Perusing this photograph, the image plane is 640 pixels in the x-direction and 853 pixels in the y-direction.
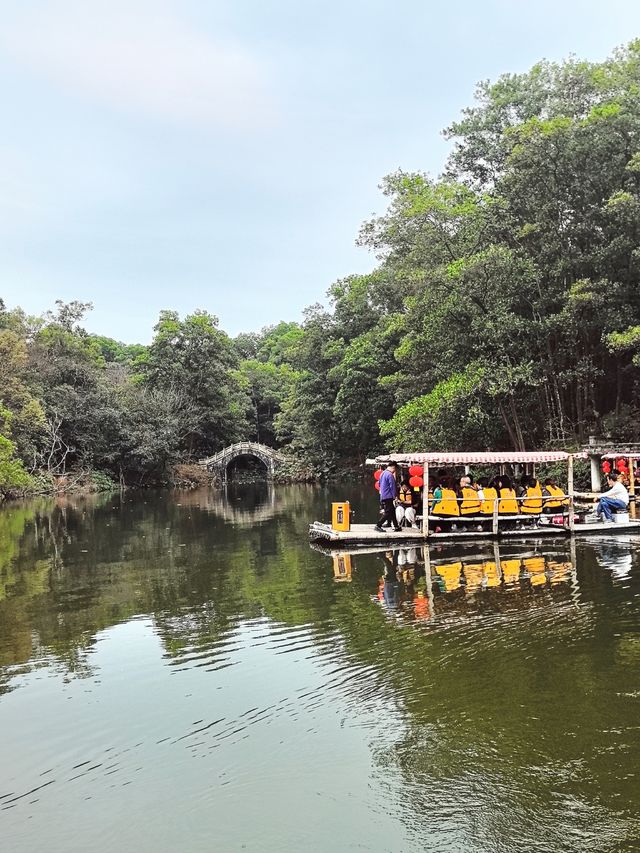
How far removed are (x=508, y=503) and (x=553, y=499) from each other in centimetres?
110

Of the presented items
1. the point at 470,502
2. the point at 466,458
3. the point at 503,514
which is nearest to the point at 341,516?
the point at 470,502

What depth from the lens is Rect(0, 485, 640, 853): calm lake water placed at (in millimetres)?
4473

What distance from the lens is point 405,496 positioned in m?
16.2

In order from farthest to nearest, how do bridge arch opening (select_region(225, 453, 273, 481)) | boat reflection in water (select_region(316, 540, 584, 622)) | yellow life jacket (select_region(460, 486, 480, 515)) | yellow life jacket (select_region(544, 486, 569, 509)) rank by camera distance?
1. bridge arch opening (select_region(225, 453, 273, 481))
2. yellow life jacket (select_region(544, 486, 569, 509))
3. yellow life jacket (select_region(460, 486, 480, 515))
4. boat reflection in water (select_region(316, 540, 584, 622))

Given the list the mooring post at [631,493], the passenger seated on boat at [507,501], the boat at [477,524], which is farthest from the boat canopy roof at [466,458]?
the mooring post at [631,493]

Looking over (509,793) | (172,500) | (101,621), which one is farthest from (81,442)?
(509,793)

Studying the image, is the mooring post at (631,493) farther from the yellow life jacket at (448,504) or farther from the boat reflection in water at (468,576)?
the yellow life jacket at (448,504)

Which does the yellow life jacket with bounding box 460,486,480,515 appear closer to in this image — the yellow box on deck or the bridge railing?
the yellow box on deck

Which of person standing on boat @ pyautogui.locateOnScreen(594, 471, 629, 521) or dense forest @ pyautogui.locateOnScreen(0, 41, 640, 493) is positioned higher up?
dense forest @ pyautogui.locateOnScreen(0, 41, 640, 493)

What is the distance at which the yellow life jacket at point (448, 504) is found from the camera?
15.3 metres

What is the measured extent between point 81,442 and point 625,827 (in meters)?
45.8

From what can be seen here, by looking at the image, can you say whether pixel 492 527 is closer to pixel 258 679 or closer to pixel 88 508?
pixel 258 679

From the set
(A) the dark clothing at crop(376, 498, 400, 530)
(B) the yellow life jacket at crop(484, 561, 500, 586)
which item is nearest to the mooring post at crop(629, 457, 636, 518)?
(A) the dark clothing at crop(376, 498, 400, 530)

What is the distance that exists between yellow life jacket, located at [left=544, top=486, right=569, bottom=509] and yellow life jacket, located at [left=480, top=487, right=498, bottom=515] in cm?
129
